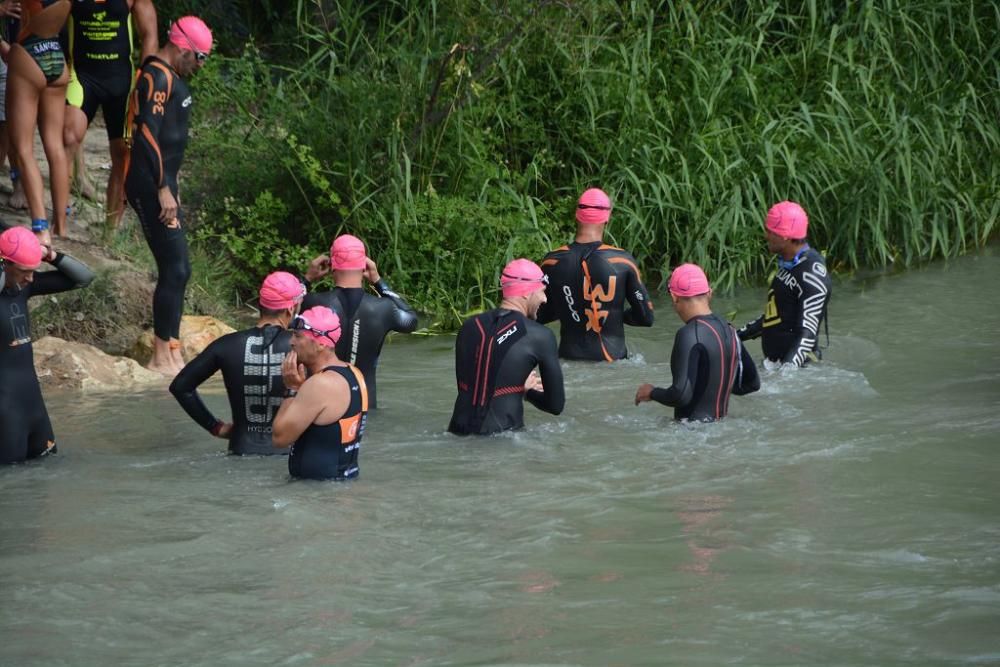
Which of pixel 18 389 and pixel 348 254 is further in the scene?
pixel 348 254

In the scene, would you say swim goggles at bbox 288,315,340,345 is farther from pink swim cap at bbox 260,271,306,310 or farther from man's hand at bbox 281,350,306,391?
pink swim cap at bbox 260,271,306,310

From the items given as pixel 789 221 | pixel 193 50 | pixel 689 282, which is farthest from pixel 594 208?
pixel 193 50

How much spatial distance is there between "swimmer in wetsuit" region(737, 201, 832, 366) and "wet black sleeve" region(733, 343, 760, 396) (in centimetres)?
112

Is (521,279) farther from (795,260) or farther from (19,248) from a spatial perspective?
(19,248)

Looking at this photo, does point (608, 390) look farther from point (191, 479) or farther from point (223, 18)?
point (223, 18)

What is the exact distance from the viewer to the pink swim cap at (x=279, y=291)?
7.31m

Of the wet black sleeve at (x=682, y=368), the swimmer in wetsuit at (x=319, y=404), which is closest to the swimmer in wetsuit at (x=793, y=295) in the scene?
the wet black sleeve at (x=682, y=368)

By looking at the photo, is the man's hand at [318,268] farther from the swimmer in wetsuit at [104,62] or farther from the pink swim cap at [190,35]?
the swimmer in wetsuit at [104,62]

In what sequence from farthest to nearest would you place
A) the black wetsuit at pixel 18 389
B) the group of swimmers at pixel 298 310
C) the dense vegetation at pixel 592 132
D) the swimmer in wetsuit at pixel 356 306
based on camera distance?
the dense vegetation at pixel 592 132, the swimmer in wetsuit at pixel 356 306, the black wetsuit at pixel 18 389, the group of swimmers at pixel 298 310

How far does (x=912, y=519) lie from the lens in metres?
6.85

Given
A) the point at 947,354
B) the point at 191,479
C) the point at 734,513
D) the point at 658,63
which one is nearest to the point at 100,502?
the point at 191,479

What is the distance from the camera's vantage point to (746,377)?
27.2 feet

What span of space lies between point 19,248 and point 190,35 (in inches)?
98.8

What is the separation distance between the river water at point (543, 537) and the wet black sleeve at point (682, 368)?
1.09 ft
